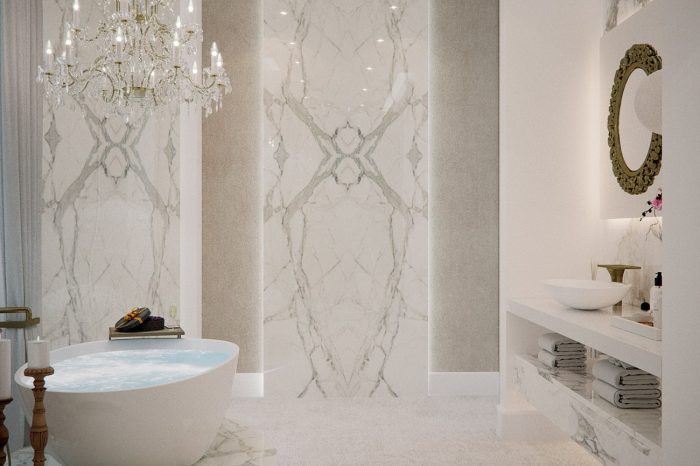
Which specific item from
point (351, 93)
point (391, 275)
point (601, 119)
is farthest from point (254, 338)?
point (601, 119)

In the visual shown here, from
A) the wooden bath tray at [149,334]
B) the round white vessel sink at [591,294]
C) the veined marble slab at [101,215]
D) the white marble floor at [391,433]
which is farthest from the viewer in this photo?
the veined marble slab at [101,215]

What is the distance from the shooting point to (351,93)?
4.38 m

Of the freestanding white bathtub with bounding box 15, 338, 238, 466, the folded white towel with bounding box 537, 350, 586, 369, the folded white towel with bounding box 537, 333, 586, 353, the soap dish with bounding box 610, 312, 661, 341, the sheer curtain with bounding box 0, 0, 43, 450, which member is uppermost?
the sheer curtain with bounding box 0, 0, 43, 450

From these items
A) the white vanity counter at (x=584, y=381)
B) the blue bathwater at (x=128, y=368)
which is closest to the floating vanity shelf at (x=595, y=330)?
the white vanity counter at (x=584, y=381)

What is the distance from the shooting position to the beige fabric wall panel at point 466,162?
4.41 metres

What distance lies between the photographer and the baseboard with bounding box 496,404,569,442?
3.46 m

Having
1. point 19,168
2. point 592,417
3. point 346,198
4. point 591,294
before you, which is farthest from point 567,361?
point 19,168

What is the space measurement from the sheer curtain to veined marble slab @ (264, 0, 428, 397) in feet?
5.28

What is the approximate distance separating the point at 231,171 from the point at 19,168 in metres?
1.54

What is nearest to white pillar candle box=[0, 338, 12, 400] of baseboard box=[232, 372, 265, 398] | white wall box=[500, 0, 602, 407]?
baseboard box=[232, 372, 265, 398]

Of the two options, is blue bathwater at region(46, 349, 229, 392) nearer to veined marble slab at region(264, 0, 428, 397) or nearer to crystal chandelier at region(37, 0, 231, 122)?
veined marble slab at region(264, 0, 428, 397)

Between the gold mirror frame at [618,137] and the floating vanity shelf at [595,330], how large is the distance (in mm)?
672

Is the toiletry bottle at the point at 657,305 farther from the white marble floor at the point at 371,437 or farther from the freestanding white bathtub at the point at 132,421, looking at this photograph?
the freestanding white bathtub at the point at 132,421

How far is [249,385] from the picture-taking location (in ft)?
14.3
